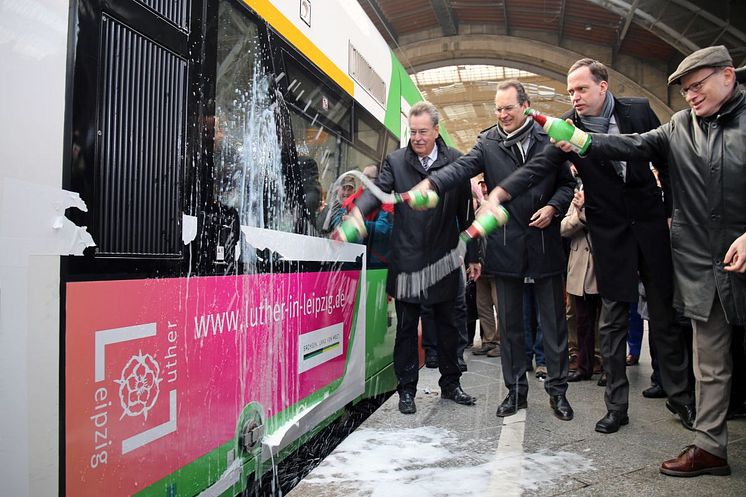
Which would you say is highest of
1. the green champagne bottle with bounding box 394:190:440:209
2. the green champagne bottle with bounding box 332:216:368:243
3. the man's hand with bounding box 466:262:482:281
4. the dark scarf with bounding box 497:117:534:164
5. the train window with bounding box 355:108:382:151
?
the train window with bounding box 355:108:382:151

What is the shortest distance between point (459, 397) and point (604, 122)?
1971 mm

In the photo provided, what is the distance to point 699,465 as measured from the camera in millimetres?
2623

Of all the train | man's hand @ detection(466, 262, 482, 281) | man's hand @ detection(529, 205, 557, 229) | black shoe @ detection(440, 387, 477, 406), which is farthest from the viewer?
man's hand @ detection(466, 262, 482, 281)

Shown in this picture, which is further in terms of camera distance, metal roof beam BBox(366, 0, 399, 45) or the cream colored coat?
metal roof beam BBox(366, 0, 399, 45)

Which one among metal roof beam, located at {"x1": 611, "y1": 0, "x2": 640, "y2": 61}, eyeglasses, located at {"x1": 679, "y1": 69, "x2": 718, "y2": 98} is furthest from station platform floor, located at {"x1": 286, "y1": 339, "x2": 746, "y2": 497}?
metal roof beam, located at {"x1": 611, "y1": 0, "x2": 640, "y2": 61}

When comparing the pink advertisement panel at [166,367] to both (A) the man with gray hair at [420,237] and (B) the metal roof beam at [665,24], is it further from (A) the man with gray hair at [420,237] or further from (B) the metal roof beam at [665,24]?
(B) the metal roof beam at [665,24]

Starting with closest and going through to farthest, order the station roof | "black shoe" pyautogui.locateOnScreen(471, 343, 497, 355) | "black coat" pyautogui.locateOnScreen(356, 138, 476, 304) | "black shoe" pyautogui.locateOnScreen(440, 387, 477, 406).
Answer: "black coat" pyautogui.locateOnScreen(356, 138, 476, 304), "black shoe" pyautogui.locateOnScreen(440, 387, 477, 406), "black shoe" pyautogui.locateOnScreen(471, 343, 497, 355), the station roof

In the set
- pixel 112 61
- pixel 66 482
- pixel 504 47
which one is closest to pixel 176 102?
pixel 112 61

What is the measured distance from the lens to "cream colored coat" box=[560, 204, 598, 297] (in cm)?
484

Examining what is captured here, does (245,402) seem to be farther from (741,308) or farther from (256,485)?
(741,308)

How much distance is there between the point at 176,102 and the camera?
1.88 meters

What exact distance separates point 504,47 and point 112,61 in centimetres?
1785

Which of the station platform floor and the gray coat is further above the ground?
the gray coat

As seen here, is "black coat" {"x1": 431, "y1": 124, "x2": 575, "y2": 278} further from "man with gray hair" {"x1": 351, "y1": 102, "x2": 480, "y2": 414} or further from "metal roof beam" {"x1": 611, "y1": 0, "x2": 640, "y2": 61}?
"metal roof beam" {"x1": 611, "y1": 0, "x2": 640, "y2": 61}
